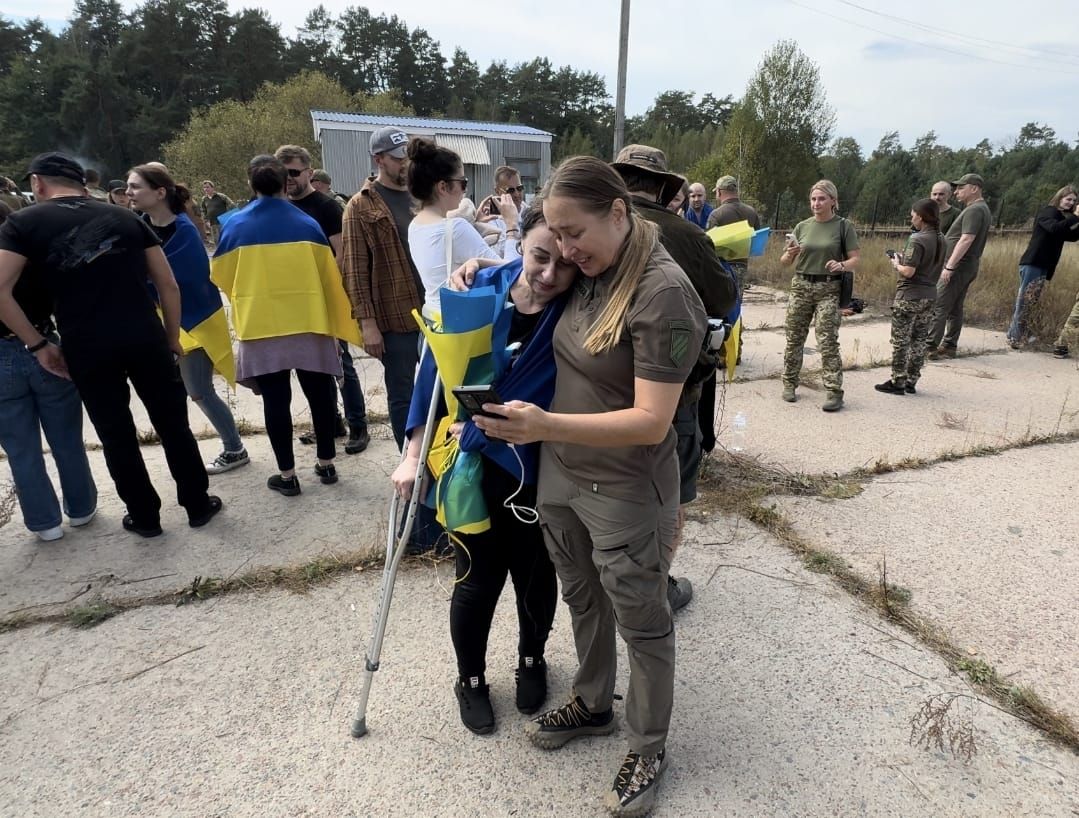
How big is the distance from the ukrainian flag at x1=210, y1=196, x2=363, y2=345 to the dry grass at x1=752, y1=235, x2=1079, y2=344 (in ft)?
29.3

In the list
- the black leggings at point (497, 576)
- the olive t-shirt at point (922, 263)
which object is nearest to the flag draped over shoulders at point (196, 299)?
the black leggings at point (497, 576)

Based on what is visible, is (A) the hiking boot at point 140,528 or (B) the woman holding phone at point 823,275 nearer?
(A) the hiking boot at point 140,528

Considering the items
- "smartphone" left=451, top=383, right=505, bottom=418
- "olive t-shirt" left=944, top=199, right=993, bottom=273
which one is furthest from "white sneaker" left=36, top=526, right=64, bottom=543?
"olive t-shirt" left=944, top=199, right=993, bottom=273

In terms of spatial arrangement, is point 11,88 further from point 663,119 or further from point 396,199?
point 663,119

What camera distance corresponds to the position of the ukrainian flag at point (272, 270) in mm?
3613

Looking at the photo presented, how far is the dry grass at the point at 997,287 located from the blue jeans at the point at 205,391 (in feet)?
31.1

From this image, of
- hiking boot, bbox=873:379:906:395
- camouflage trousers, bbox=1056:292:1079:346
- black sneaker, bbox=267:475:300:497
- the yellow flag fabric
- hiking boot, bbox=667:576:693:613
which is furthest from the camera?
camouflage trousers, bbox=1056:292:1079:346

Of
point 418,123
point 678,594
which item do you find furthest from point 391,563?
point 418,123

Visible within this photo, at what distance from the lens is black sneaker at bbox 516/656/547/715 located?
2.27m

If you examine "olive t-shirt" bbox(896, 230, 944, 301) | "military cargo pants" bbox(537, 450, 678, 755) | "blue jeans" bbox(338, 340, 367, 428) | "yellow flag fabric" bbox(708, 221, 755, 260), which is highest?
"yellow flag fabric" bbox(708, 221, 755, 260)

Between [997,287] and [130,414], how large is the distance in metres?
11.9

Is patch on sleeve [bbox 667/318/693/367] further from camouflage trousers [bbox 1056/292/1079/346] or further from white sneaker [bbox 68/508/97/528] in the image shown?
camouflage trousers [bbox 1056/292/1079/346]

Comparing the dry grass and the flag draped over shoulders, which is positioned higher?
the flag draped over shoulders

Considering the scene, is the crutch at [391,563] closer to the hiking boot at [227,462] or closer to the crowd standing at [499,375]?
the crowd standing at [499,375]
